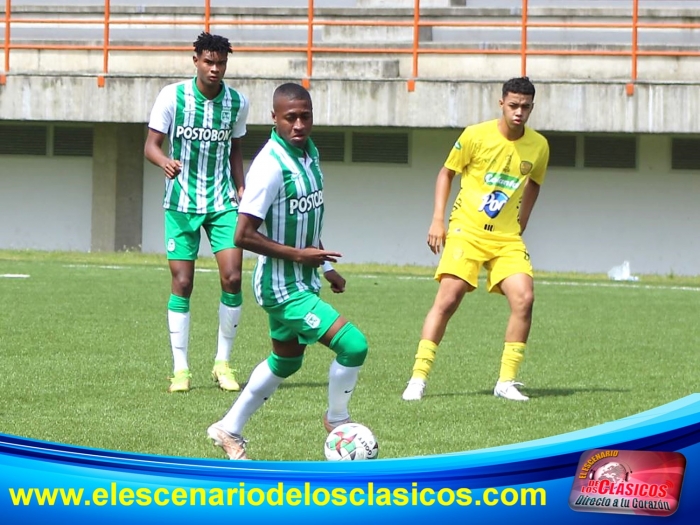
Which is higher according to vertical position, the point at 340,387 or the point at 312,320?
the point at 312,320

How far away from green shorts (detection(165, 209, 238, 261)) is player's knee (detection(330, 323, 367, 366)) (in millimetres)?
2802

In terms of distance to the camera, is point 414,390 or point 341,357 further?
point 414,390

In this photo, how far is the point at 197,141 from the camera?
8641 millimetres

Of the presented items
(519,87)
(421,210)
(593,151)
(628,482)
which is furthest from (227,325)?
(593,151)

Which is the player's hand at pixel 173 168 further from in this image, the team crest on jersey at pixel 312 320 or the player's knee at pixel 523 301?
the team crest on jersey at pixel 312 320

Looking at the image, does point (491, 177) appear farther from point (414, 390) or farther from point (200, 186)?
point (200, 186)

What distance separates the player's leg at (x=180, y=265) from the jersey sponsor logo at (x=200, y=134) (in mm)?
498

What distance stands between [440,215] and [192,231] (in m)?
1.61

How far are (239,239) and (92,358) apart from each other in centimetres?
420

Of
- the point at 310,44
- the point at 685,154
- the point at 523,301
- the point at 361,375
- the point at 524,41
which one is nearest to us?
the point at 523,301

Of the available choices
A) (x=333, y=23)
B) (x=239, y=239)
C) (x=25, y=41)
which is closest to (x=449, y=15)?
(x=333, y=23)

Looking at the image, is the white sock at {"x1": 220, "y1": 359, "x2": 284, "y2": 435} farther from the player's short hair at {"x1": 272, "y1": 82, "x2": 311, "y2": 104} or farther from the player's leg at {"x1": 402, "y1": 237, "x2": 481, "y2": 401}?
the player's leg at {"x1": 402, "y1": 237, "x2": 481, "y2": 401}

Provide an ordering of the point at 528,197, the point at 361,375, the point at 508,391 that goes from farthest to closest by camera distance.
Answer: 1. the point at 361,375
2. the point at 528,197
3. the point at 508,391

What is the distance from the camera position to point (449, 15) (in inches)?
989
